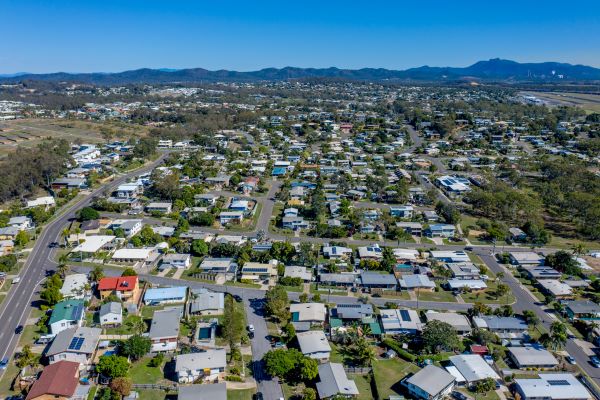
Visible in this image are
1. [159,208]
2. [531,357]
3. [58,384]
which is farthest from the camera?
[159,208]

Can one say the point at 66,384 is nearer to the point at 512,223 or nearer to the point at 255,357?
the point at 255,357

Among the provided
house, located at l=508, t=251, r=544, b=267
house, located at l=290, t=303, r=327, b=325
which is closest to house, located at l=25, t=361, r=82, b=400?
house, located at l=290, t=303, r=327, b=325

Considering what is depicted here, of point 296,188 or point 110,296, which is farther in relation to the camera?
point 296,188

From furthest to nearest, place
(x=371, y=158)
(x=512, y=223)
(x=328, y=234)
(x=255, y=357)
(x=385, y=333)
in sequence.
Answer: (x=371, y=158)
(x=512, y=223)
(x=328, y=234)
(x=385, y=333)
(x=255, y=357)

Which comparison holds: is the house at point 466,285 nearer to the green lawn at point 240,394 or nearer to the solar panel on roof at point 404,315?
the solar panel on roof at point 404,315

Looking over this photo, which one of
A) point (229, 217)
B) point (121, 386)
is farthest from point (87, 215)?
point (121, 386)

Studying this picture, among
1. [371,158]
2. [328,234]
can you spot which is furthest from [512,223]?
[371,158]

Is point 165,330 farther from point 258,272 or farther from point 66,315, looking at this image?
point 258,272

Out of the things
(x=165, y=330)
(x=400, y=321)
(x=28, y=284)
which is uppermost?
(x=165, y=330)

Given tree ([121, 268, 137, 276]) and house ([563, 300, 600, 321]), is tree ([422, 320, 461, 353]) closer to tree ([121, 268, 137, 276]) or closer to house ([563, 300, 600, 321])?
house ([563, 300, 600, 321])
